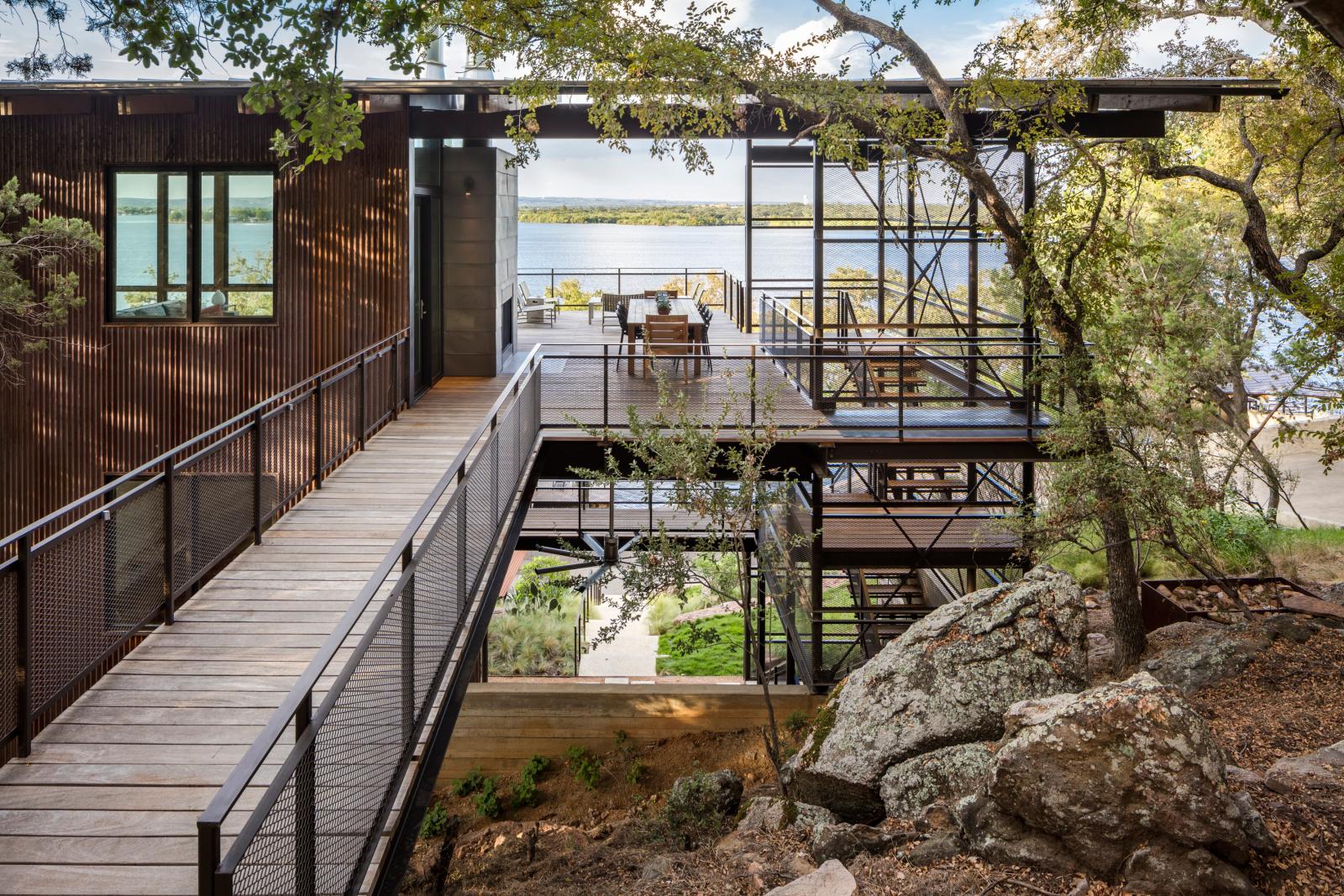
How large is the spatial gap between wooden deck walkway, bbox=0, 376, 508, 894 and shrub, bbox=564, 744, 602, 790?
3899 mm

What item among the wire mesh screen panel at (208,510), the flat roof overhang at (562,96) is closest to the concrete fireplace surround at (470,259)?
the flat roof overhang at (562,96)

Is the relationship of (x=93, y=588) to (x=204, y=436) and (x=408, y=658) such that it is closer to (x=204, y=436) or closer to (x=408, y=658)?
(x=204, y=436)

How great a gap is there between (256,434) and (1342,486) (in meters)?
24.5

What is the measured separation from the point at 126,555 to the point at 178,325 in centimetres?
768

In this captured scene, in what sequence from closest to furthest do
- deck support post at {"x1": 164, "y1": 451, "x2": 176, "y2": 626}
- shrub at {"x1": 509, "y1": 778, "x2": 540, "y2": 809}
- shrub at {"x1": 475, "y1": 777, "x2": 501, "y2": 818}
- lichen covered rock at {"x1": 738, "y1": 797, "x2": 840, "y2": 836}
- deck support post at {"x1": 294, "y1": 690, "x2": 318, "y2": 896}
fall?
deck support post at {"x1": 294, "y1": 690, "x2": 318, "y2": 896}, deck support post at {"x1": 164, "y1": 451, "x2": 176, "y2": 626}, lichen covered rock at {"x1": 738, "y1": 797, "x2": 840, "y2": 836}, shrub at {"x1": 475, "y1": 777, "x2": 501, "y2": 818}, shrub at {"x1": 509, "y1": 778, "x2": 540, "y2": 809}

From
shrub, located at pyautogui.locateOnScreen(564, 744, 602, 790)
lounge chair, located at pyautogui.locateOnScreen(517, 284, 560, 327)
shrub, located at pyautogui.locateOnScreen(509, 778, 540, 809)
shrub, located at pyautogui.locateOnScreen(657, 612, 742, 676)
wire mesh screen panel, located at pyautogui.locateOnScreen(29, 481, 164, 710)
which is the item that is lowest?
shrub, located at pyautogui.locateOnScreen(657, 612, 742, 676)

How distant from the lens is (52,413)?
12.9 metres

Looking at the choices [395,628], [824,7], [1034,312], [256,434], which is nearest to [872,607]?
[1034,312]

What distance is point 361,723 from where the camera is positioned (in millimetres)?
4457

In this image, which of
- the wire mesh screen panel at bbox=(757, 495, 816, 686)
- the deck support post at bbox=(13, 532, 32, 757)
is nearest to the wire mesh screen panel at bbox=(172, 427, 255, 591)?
the deck support post at bbox=(13, 532, 32, 757)

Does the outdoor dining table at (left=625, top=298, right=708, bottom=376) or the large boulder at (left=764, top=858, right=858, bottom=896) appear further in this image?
the outdoor dining table at (left=625, top=298, right=708, bottom=376)

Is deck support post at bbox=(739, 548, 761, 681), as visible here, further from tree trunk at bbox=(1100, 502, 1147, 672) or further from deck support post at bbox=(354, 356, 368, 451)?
deck support post at bbox=(354, 356, 368, 451)

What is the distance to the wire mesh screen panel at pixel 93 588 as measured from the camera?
5.39 metres

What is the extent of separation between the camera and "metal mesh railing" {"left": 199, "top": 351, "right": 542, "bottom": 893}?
344 centimetres
